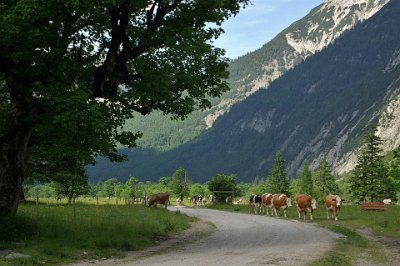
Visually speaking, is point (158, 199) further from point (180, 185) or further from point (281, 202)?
point (180, 185)

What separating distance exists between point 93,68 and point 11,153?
5.08m

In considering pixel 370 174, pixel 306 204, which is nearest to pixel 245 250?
pixel 306 204

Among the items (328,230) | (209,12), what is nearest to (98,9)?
(209,12)

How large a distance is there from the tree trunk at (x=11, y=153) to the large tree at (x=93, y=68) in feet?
0.14

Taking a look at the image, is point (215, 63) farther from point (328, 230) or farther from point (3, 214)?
point (328, 230)

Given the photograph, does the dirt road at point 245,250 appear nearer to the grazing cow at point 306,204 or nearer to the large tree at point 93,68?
the large tree at point 93,68

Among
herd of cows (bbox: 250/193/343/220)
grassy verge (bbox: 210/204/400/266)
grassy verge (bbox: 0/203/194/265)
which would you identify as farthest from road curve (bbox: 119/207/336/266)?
herd of cows (bbox: 250/193/343/220)

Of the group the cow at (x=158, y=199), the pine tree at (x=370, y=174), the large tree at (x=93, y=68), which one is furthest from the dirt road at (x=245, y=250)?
the pine tree at (x=370, y=174)

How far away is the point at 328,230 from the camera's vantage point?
32594 millimetres

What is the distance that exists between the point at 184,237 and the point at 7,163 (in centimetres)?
1099

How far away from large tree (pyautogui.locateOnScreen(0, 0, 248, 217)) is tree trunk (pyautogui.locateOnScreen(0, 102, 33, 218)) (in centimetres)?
4

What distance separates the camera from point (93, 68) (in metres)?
22.7

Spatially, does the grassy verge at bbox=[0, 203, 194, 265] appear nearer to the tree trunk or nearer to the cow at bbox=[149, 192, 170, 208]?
the tree trunk

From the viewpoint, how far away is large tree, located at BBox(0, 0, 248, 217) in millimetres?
19094
